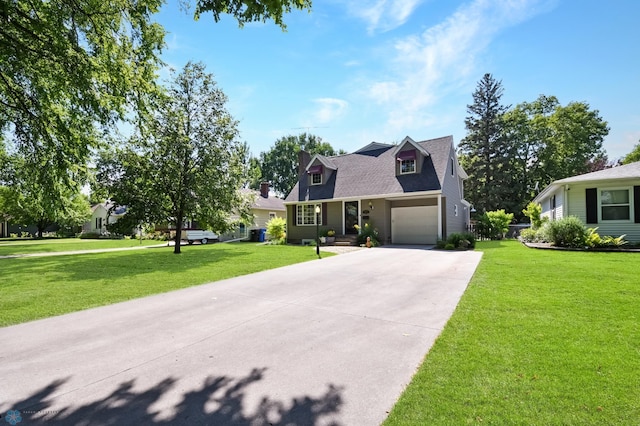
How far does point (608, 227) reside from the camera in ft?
45.2

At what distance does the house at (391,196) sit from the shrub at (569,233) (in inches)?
197

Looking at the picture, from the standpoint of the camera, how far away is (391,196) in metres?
17.7

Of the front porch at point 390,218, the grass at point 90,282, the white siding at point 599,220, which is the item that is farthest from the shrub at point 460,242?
the grass at point 90,282

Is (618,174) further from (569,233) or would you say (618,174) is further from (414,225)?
(414,225)

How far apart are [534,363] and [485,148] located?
38.9 metres

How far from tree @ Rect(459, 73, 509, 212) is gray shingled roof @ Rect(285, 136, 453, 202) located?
18968 mm

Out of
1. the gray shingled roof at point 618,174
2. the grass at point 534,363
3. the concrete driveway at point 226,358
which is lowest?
the concrete driveway at point 226,358

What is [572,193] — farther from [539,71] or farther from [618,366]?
[618,366]

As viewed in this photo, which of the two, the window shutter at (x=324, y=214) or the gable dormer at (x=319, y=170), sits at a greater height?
the gable dormer at (x=319, y=170)

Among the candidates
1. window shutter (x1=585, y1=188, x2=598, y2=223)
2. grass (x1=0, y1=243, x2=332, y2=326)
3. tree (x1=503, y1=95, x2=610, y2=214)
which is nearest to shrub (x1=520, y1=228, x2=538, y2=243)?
window shutter (x1=585, y1=188, x2=598, y2=223)

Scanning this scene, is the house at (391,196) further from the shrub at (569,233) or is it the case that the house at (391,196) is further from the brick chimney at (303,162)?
the shrub at (569,233)

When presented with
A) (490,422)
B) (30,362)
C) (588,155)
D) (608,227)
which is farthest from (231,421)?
(588,155)

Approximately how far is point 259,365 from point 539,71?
52.2ft

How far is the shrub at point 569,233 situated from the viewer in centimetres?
1271
